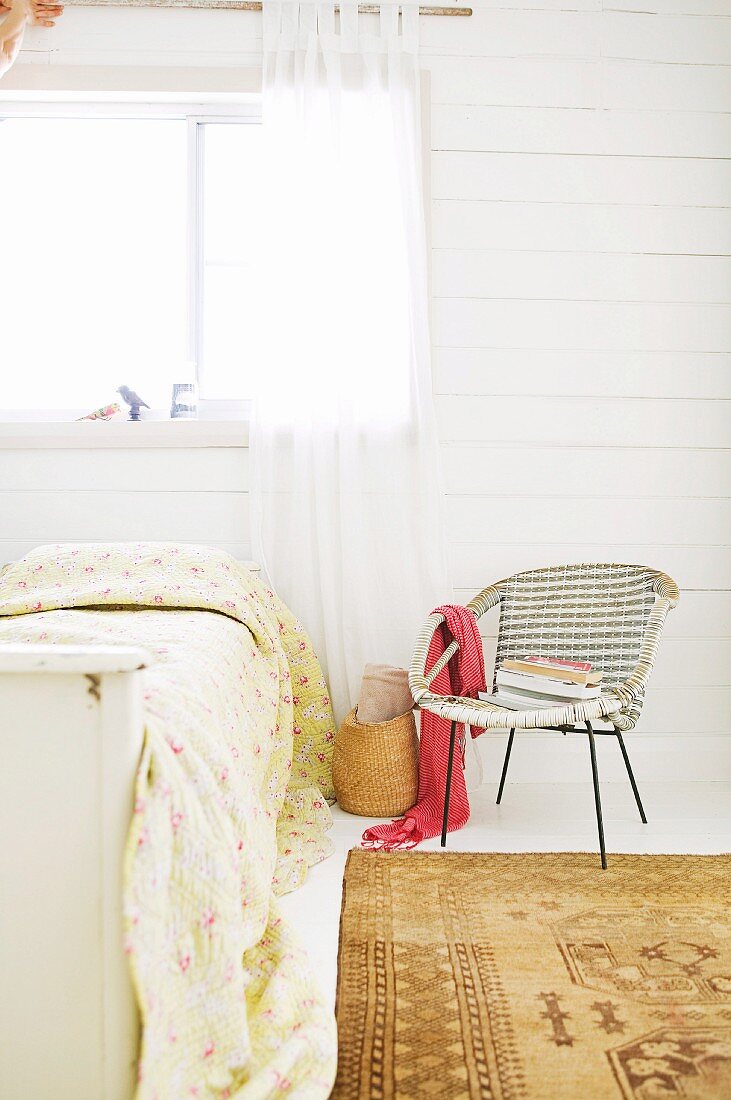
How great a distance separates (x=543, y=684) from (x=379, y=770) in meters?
0.52

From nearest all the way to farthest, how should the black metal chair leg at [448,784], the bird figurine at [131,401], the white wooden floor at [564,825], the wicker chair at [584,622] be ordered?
the white wooden floor at [564,825] < the black metal chair leg at [448,784] < the wicker chair at [584,622] < the bird figurine at [131,401]

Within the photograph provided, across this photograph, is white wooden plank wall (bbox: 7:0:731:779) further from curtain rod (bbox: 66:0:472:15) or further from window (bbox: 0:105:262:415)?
window (bbox: 0:105:262:415)

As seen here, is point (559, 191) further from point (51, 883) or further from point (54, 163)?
point (51, 883)

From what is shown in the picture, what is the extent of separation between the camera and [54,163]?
311cm

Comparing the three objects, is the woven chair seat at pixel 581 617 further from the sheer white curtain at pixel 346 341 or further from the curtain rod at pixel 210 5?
the curtain rod at pixel 210 5

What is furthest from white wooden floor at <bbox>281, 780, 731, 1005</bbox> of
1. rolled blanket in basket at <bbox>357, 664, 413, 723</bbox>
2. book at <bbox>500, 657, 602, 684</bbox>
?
book at <bbox>500, 657, 602, 684</bbox>

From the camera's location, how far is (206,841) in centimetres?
120

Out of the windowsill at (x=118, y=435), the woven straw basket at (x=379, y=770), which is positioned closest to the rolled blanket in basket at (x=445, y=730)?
the woven straw basket at (x=379, y=770)

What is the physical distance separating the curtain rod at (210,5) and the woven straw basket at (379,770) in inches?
86.7

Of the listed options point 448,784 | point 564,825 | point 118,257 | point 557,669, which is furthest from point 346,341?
point 564,825

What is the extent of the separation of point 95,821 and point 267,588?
169 centimetres

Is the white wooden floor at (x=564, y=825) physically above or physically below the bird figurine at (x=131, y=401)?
below

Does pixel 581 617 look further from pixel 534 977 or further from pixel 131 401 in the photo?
pixel 131 401

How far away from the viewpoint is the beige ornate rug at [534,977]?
137 centimetres
